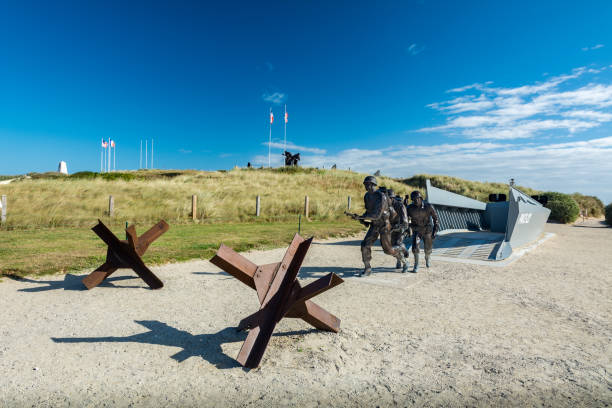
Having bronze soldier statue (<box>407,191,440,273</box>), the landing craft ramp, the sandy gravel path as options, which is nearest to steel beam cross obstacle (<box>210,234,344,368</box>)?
the sandy gravel path

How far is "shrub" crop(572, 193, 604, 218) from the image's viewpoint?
28369mm

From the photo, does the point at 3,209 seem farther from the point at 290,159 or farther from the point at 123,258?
the point at 290,159

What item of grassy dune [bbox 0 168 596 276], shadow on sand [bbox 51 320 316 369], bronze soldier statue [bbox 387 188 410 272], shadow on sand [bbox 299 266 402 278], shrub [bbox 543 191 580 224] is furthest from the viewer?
shrub [bbox 543 191 580 224]

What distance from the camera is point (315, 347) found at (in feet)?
11.4

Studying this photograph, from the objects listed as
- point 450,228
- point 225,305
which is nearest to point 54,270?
point 225,305

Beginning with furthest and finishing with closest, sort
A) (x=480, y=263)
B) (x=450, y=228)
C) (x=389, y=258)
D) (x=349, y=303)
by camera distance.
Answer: (x=450, y=228) → (x=389, y=258) → (x=480, y=263) → (x=349, y=303)

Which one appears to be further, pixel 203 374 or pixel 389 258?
pixel 389 258

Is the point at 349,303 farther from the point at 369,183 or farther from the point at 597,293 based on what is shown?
the point at 597,293

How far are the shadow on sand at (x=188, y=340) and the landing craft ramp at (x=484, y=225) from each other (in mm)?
6973

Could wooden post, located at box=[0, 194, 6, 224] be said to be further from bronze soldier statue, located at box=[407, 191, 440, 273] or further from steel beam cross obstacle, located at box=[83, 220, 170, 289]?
bronze soldier statue, located at box=[407, 191, 440, 273]

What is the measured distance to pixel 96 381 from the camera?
2.76m

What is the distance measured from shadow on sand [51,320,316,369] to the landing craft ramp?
6973mm

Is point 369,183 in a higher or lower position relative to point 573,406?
higher

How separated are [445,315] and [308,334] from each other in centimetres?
198
